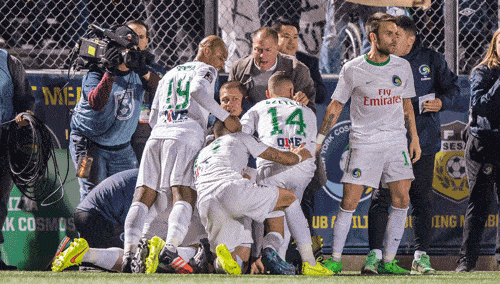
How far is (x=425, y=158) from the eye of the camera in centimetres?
541

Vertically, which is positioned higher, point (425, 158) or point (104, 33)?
point (104, 33)

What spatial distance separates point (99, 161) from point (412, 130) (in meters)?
2.66

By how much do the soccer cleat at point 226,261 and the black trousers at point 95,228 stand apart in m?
1.13

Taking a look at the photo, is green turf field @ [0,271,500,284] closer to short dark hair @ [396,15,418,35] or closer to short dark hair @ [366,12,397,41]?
short dark hair @ [366,12,397,41]

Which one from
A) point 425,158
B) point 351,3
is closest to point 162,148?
point 425,158

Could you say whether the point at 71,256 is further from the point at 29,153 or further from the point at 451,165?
the point at 451,165

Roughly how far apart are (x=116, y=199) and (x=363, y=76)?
2199mm

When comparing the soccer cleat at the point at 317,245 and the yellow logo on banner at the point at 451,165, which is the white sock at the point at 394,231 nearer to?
the soccer cleat at the point at 317,245

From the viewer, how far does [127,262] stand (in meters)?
4.55

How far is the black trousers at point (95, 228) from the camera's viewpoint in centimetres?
501

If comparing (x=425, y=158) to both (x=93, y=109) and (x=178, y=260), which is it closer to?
(x=178, y=260)

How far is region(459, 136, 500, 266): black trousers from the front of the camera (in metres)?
5.31

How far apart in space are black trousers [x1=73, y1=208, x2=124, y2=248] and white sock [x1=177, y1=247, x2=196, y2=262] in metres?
0.67

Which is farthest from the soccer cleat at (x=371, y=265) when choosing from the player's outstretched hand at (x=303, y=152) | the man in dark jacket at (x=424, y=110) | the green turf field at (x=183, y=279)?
the player's outstretched hand at (x=303, y=152)
